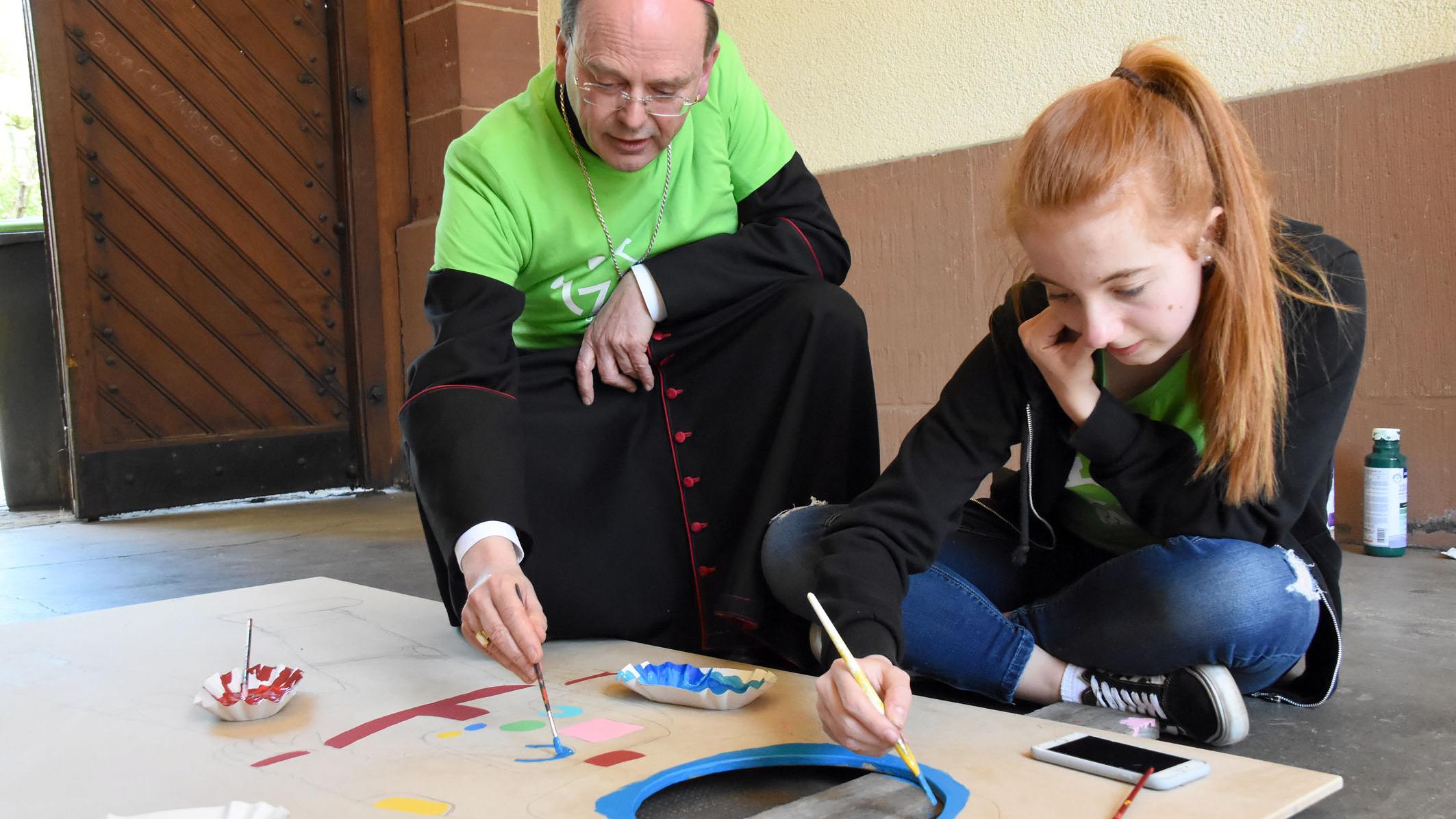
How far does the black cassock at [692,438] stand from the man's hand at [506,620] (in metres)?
0.34

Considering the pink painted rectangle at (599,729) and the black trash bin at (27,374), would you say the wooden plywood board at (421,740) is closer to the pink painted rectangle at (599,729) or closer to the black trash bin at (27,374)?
the pink painted rectangle at (599,729)

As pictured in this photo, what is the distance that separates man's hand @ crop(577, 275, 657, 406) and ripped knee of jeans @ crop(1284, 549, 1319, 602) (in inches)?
36.4

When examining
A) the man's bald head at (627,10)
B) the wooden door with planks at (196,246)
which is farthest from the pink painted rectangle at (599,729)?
the wooden door with planks at (196,246)

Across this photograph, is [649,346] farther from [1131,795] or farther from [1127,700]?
[1131,795]

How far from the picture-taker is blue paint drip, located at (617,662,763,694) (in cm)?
138

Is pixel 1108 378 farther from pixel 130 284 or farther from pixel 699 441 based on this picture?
pixel 130 284

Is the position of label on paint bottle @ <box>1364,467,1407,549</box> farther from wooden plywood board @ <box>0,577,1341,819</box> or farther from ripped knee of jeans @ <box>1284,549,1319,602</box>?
wooden plywood board @ <box>0,577,1341,819</box>

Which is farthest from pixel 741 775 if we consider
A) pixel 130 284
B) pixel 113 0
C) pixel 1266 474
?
pixel 113 0

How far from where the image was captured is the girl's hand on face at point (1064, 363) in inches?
51.4

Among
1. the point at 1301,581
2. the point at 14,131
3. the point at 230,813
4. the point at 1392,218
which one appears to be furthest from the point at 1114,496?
the point at 14,131

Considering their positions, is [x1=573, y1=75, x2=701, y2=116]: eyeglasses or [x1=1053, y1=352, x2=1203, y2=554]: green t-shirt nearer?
[x1=1053, y1=352, x2=1203, y2=554]: green t-shirt

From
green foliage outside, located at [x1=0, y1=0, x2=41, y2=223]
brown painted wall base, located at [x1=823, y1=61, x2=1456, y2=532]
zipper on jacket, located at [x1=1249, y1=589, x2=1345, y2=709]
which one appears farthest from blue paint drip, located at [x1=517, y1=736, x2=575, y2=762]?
green foliage outside, located at [x1=0, y1=0, x2=41, y2=223]

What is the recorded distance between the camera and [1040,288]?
1.45 m

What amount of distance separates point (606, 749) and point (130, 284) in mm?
3624
